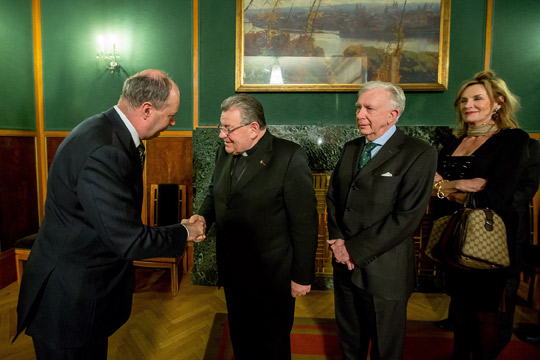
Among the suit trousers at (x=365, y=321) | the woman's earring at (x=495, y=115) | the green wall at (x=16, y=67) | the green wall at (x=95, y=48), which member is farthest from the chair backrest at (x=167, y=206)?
the woman's earring at (x=495, y=115)

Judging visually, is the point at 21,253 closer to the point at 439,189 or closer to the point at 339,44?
the point at 439,189

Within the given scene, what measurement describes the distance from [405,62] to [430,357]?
281cm

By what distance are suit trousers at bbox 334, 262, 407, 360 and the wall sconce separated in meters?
3.39

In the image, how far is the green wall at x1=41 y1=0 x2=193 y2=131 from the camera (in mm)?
3559

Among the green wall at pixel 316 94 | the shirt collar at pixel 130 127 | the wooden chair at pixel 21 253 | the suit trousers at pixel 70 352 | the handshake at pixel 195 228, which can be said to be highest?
the green wall at pixel 316 94

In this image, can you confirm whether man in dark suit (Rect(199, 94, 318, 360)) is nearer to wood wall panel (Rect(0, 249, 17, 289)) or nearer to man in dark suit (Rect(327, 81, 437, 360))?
man in dark suit (Rect(327, 81, 437, 360))

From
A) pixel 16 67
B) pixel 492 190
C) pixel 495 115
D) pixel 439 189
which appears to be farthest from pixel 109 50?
pixel 492 190

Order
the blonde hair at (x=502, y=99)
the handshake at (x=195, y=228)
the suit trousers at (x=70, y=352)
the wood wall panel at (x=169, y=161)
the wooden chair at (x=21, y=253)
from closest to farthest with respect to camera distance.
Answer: the suit trousers at (x=70, y=352)
the handshake at (x=195, y=228)
the blonde hair at (x=502, y=99)
the wooden chair at (x=21, y=253)
the wood wall panel at (x=169, y=161)

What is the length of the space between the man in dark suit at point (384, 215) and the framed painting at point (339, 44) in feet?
6.11

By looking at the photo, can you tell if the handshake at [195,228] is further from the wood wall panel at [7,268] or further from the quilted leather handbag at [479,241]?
the wood wall panel at [7,268]

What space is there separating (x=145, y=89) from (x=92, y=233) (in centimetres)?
60

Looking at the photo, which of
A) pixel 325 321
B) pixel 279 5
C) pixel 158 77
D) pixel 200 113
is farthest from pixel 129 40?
pixel 325 321

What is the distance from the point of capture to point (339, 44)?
337cm

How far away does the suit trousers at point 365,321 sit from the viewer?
1.59 m
